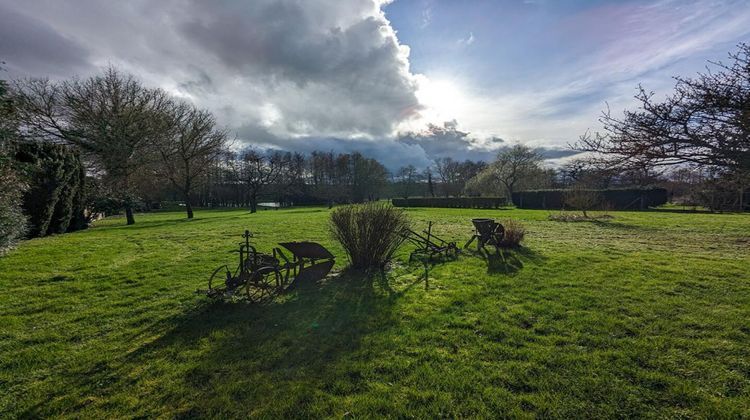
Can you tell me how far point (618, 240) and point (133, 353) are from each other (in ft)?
47.9

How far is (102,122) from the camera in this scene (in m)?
20.3

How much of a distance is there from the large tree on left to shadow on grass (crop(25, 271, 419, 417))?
22285mm

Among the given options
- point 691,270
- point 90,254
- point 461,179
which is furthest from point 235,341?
point 461,179

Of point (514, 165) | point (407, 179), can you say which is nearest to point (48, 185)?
point (514, 165)

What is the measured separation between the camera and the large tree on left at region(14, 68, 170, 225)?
1992 centimetres

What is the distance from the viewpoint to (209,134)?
2742 cm

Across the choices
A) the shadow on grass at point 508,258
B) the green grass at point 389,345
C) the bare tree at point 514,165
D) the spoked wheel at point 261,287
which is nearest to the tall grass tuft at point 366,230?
the green grass at point 389,345

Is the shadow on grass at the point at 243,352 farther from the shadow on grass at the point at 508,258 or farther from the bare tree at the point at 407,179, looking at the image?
the bare tree at the point at 407,179

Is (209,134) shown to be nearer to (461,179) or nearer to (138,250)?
(138,250)

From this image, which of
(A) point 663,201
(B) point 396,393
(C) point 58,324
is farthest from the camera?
(A) point 663,201

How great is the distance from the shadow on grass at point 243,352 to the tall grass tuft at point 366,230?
1.93 m

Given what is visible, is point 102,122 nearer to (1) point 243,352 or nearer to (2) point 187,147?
(2) point 187,147

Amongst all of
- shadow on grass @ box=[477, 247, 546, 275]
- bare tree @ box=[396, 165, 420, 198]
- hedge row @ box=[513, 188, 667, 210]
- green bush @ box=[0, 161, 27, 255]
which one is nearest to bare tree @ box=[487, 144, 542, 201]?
hedge row @ box=[513, 188, 667, 210]

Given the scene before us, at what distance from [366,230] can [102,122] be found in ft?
76.1
